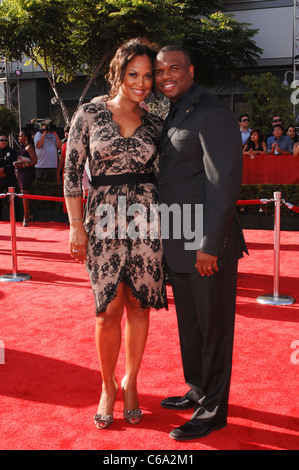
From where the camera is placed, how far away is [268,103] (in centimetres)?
1747

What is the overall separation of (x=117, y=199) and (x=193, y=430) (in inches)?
48.5

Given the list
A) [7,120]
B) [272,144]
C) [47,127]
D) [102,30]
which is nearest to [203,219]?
[272,144]

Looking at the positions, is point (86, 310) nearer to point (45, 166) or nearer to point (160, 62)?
point (160, 62)

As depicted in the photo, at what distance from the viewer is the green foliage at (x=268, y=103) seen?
17109 mm

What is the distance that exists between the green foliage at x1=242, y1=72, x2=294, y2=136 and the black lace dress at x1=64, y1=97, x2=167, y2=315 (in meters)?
14.8

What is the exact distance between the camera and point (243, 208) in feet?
35.2

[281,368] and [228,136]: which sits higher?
[228,136]

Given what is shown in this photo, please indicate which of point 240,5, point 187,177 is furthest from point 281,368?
point 240,5

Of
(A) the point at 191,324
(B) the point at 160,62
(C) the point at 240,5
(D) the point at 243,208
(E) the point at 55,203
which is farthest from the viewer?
(C) the point at 240,5

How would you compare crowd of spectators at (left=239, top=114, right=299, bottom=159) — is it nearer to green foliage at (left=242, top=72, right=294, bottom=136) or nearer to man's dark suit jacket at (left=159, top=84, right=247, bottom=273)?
green foliage at (left=242, top=72, right=294, bottom=136)

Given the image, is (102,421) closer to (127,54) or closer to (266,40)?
(127,54)

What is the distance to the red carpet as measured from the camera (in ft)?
8.98

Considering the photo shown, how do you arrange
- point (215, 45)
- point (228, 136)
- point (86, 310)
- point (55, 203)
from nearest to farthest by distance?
1. point (228, 136)
2. point (86, 310)
3. point (55, 203)
4. point (215, 45)

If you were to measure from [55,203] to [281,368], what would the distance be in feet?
29.9
